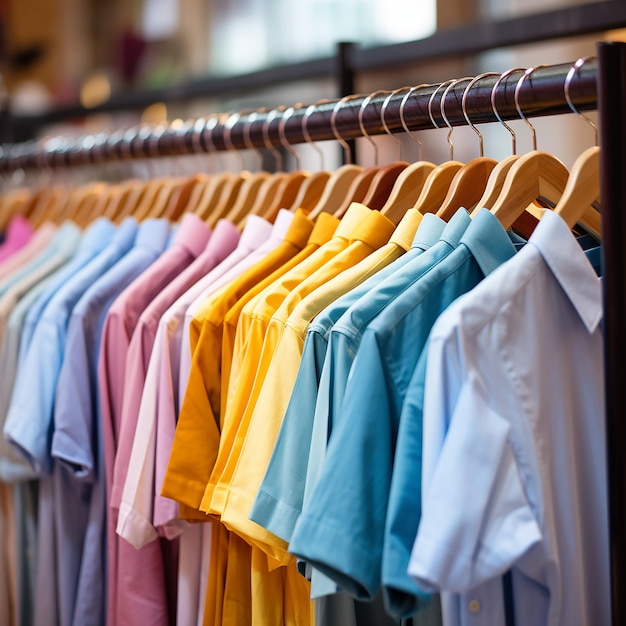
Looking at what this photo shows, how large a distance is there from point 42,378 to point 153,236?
32 centimetres

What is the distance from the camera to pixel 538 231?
3.10 feet

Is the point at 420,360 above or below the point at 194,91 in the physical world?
below

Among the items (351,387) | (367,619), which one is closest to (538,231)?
(351,387)

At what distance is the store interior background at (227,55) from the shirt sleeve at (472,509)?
5.82 feet

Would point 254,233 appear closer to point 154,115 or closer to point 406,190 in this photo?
point 406,190

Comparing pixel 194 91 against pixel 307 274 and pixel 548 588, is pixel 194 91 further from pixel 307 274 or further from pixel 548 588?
pixel 548 588

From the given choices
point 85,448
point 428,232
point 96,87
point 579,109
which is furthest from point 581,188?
point 96,87

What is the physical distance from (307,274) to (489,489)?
445 mm

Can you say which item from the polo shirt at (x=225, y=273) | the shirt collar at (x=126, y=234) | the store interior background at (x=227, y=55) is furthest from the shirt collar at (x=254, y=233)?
the store interior background at (x=227, y=55)

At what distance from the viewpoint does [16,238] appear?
1884 mm

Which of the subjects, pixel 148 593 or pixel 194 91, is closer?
pixel 148 593

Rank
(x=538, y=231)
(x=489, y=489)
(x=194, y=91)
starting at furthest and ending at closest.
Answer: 1. (x=194, y=91)
2. (x=538, y=231)
3. (x=489, y=489)

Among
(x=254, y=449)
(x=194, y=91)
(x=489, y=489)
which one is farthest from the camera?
(x=194, y=91)

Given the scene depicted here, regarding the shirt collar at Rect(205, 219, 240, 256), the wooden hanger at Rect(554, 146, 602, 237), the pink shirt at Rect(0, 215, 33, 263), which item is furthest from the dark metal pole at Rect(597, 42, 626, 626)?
the pink shirt at Rect(0, 215, 33, 263)
